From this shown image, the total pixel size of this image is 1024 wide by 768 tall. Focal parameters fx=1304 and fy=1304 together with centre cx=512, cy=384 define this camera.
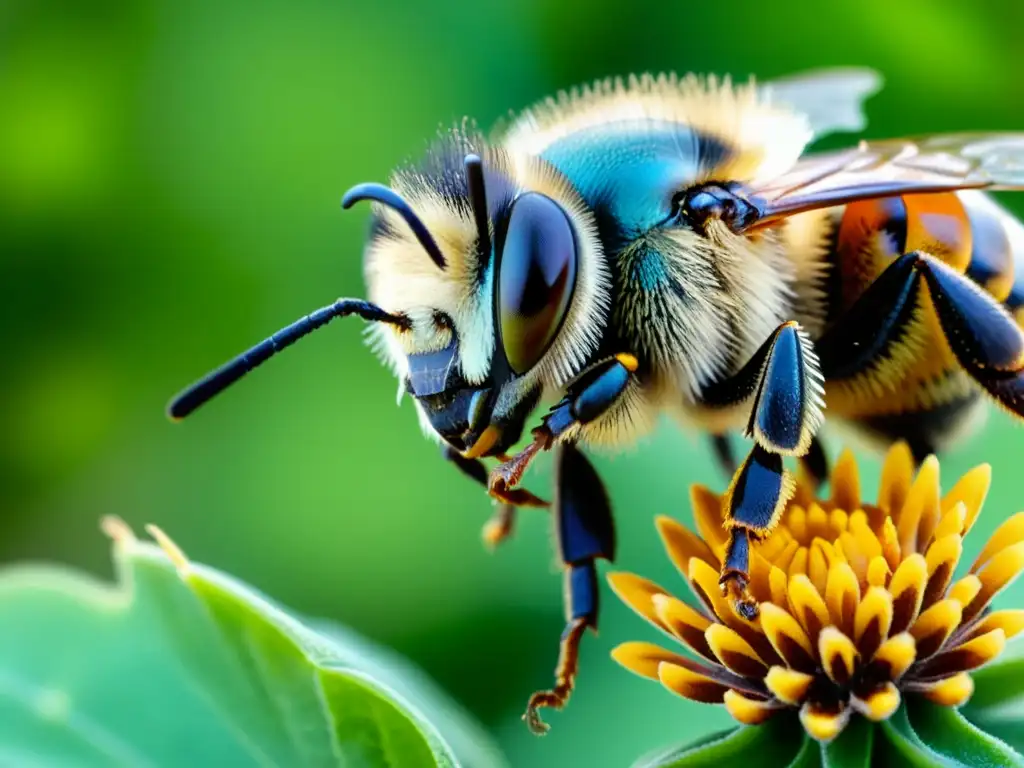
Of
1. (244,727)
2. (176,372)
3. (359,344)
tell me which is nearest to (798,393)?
(244,727)

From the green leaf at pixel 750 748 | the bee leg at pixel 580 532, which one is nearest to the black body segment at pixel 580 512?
the bee leg at pixel 580 532

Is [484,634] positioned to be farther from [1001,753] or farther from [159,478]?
[1001,753]

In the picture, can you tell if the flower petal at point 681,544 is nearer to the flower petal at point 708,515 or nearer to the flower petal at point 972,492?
the flower petal at point 708,515

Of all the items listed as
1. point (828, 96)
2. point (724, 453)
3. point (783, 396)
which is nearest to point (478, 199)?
point (783, 396)

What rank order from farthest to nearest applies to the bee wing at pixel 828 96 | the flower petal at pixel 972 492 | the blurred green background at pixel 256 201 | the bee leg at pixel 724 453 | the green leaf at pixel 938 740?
the blurred green background at pixel 256 201, the bee wing at pixel 828 96, the bee leg at pixel 724 453, the flower petal at pixel 972 492, the green leaf at pixel 938 740

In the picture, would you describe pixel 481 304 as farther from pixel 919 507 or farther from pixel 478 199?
pixel 919 507

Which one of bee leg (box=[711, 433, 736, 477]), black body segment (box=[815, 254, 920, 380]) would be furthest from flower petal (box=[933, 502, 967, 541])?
bee leg (box=[711, 433, 736, 477])

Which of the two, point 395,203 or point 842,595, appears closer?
point 842,595
